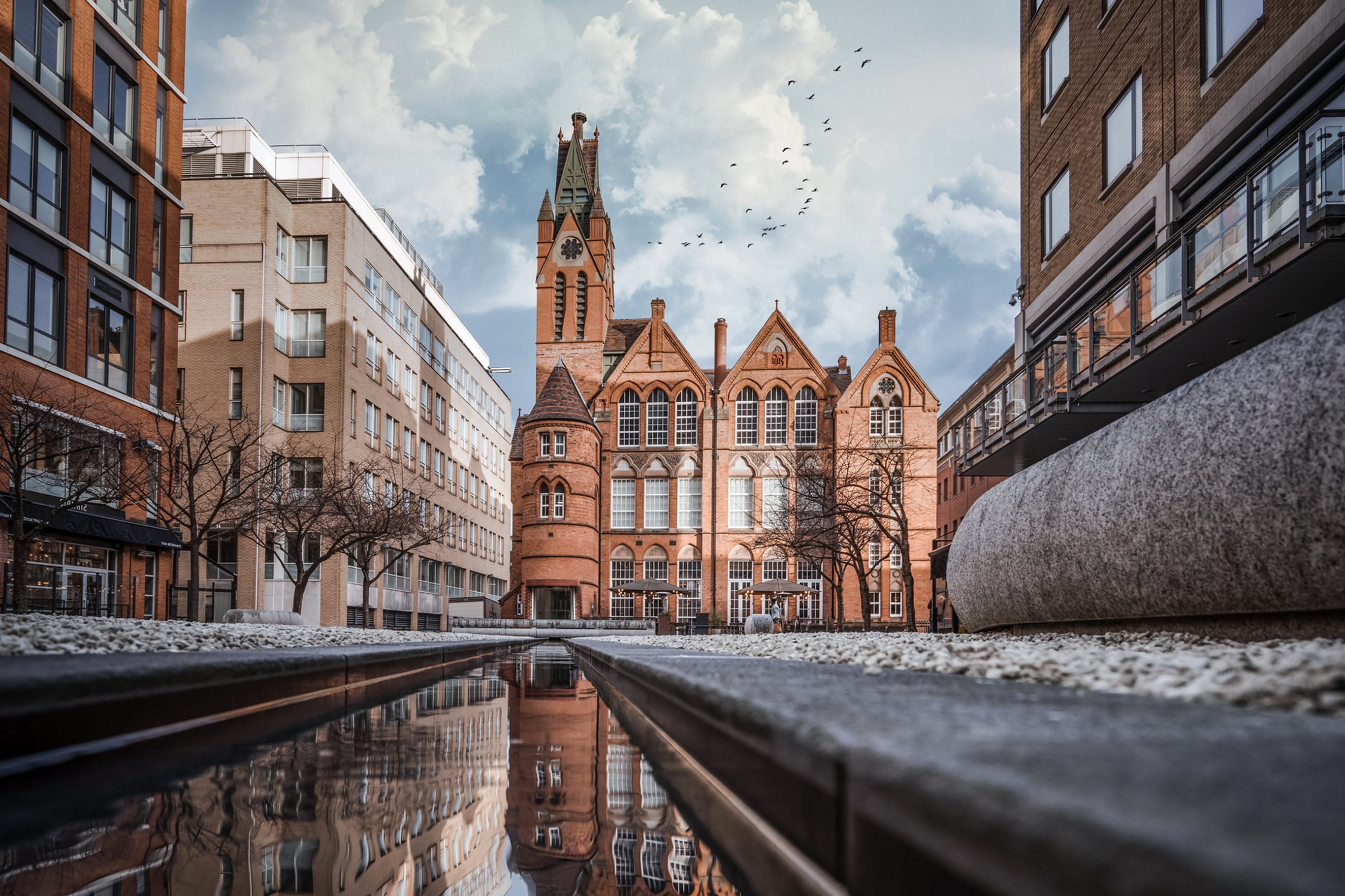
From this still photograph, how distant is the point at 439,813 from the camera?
259 cm

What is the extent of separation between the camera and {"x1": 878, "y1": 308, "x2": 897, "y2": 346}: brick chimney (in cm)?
6009

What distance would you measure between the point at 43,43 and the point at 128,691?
2651cm

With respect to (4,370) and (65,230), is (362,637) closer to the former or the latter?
(4,370)

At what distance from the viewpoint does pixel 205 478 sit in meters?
34.2

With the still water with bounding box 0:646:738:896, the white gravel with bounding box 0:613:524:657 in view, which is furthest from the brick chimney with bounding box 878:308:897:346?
the still water with bounding box 0:646:738:896

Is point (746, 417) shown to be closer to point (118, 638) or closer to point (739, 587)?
point (739, 587)

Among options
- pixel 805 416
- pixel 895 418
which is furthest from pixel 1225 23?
pixel 805 416

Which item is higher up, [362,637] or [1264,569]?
[1264,569]

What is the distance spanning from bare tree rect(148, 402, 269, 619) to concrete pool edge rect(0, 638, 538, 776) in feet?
52.0

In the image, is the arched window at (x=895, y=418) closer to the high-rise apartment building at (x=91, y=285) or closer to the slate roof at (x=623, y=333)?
the slate roof at (x=623, y=333)

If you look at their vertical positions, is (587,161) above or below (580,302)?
above

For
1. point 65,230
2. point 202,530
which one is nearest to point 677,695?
point 202,530

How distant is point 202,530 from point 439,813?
19610 millimetres

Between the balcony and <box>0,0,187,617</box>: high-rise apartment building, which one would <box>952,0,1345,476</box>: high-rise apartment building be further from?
<box>0,0,187,617</box>: high-rise apartment building
